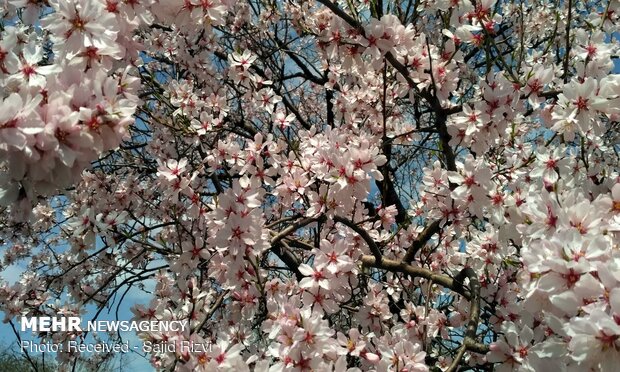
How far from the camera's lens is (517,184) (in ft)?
8.20

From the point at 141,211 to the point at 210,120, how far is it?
1.39 metres

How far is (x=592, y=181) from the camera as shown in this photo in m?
2.17

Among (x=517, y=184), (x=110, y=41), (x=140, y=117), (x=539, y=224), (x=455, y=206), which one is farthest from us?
(x=140, y=117)

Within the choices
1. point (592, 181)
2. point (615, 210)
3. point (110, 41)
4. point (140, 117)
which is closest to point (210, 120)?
point (140, 117)

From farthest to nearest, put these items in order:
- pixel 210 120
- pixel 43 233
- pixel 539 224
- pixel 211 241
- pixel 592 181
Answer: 1. pixel 43 233
2. pixel 210 120
3. pixel 211 241
4. pixel 592 181
5. pixel 539 224

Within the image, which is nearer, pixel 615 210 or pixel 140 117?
pixel 615 210

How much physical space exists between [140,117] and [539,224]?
4028 mm

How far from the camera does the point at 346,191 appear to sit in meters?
2.32

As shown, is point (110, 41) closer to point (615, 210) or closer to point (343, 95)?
point (615, 210)

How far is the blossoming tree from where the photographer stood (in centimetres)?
126

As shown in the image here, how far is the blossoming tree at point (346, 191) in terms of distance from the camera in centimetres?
126

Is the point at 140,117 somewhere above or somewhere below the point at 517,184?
above

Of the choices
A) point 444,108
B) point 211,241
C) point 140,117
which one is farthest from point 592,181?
point 140,117

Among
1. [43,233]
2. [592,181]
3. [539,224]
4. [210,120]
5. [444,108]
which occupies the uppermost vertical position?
[43,233]
